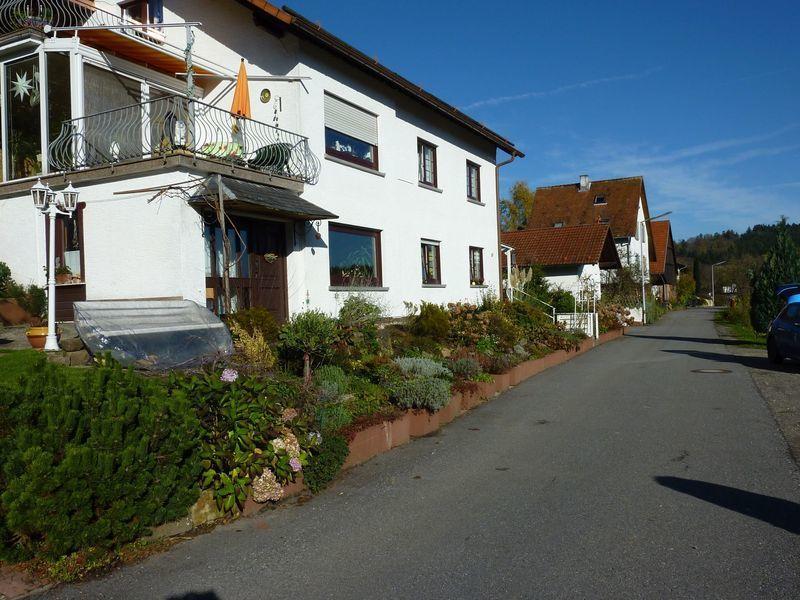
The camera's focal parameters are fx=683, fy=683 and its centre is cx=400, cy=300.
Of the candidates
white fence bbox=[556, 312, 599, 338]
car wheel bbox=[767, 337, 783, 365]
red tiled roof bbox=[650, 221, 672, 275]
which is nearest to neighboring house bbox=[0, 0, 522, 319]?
white fence bbox=[556, 312, 599, 338]

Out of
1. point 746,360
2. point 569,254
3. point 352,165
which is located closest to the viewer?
point 352,165

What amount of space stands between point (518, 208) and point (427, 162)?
136 ft

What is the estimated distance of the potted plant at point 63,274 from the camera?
10.9 m

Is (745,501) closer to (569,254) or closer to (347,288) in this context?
(347,288)

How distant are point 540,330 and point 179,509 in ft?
45.7

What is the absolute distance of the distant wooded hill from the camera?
9188 centimetres

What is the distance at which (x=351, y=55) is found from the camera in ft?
45.3

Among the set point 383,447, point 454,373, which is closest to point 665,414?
point 454,373

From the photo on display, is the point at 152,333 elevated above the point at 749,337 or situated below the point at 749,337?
above

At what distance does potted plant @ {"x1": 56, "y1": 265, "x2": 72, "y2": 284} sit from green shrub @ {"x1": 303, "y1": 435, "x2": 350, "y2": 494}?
6.58 metres

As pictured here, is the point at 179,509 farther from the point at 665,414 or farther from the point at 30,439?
the point at 665,414

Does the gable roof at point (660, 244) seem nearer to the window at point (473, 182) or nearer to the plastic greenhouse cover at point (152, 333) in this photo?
the window at point (473, 182)

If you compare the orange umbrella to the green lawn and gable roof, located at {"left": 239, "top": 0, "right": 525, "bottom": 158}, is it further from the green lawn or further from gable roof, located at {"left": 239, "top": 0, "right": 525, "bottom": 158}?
the green lawn

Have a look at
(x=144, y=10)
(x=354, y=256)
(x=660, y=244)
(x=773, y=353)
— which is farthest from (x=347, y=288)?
(x=660, y=244)
